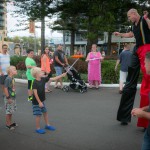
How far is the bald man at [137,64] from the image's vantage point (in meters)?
5.68

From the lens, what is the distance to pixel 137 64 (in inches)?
239

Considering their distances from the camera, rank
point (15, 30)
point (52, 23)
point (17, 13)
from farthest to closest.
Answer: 1. point (15, 30)
2. point (52, 23)
3. point (17, 13)

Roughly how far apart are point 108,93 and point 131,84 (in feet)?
15.5

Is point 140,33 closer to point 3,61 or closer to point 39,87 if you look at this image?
point 39,87

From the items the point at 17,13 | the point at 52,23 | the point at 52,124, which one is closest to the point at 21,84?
the point at 52,124

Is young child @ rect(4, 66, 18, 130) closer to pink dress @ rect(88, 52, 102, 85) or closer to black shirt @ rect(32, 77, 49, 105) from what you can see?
black shirt @ rect(32, 77, 49, 105)

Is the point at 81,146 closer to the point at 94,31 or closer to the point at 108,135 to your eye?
the point at 108,135

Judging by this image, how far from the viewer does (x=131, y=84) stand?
243 inches

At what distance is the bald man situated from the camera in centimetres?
568

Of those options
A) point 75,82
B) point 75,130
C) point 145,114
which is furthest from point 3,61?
point 145,114

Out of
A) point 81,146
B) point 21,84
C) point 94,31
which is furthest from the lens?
point 94,31

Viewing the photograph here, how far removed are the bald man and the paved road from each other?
0.88ft

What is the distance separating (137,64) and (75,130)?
1.70 meters

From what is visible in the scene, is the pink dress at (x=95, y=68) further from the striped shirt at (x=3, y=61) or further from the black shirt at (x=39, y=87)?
the black shirt at (x=39, y=87)
